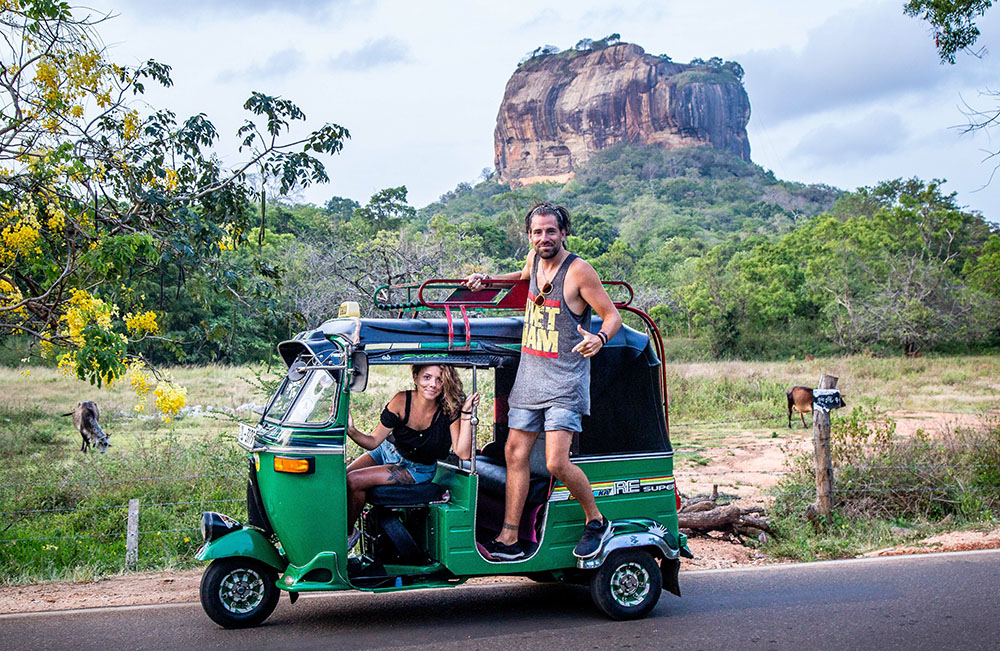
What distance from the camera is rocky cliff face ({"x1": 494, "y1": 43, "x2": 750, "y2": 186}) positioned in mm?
152125

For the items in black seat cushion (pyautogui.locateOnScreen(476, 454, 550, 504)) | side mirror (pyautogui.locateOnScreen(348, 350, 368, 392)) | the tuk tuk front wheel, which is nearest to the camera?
the tuk tuk front wheel

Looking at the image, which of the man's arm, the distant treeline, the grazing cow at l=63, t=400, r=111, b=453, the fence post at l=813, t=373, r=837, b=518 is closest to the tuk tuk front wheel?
the man's arm

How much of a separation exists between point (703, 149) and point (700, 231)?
7004 centimetres

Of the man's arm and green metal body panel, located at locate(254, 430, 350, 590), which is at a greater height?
the man's arm

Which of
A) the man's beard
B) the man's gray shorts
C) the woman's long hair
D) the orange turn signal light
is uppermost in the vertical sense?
the man's beard

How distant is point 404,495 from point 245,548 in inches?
43.3

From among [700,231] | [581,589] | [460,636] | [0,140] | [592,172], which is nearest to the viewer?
[460,636]

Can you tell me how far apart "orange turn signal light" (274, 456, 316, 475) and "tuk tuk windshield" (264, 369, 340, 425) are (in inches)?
9.3

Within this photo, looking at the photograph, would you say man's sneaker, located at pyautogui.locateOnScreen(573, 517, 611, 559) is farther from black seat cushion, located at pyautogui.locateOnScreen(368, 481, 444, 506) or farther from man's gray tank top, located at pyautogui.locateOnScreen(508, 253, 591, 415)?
black seat cushion, located at pyautogui.locateOnScreen(368, 481, 444, 506)

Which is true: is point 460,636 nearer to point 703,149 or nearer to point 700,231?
point 700,231

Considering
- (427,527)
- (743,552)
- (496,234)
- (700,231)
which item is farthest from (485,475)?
(700,231)

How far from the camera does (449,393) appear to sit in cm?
640

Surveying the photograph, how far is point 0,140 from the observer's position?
28.6ft

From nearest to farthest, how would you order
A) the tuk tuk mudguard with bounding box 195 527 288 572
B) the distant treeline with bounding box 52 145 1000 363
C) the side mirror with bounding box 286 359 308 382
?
the tuk tuk mudguard with bounding box 195 527 288 572 → the side mirror with bounding box 286 359 308 382 → the distant treeline with bounding box 52 145 1000 363
